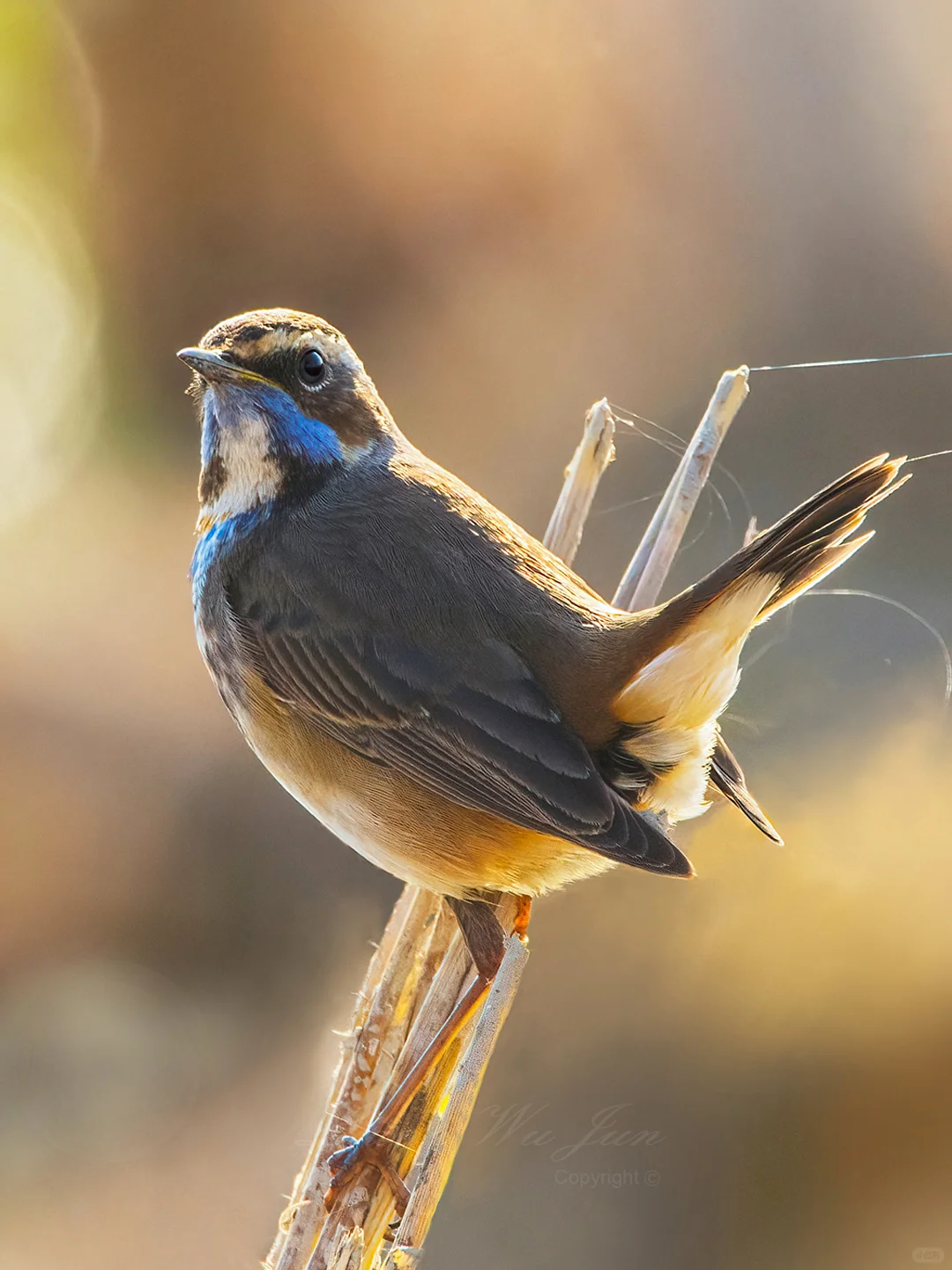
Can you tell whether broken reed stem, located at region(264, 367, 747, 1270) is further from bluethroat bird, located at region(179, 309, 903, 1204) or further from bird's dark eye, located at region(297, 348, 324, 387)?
bird's dark eye, located at region(297, 348, 324, 387)

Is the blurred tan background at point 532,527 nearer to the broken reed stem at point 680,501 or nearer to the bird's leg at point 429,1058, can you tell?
the broken reed stem at point 680,501

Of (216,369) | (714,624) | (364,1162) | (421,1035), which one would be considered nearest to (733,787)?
(714,624)

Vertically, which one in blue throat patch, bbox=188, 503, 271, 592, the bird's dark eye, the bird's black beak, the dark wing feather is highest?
the bird's dark eye

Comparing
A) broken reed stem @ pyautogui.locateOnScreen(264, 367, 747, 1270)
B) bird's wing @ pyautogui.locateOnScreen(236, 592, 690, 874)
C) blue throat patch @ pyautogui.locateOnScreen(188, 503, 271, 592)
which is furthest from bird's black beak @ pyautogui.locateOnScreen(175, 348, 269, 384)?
broken reed stem @ pyautogui.locateOnScreen(264, 367, 747, 1270)

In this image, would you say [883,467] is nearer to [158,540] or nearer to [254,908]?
[254,908]

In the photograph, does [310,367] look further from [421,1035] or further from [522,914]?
[421,1035]

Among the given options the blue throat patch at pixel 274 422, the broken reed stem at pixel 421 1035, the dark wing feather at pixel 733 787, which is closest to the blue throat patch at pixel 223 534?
the blue throat patch at pixel 274 422
